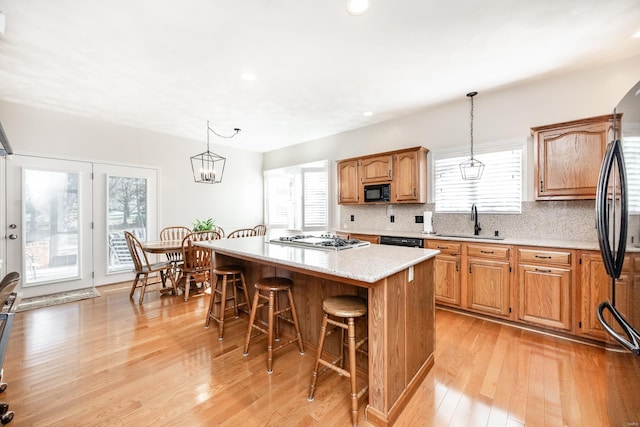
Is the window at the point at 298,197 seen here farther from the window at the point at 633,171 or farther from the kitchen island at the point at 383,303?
the window at the point at 633,171

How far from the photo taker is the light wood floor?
1.67 metres

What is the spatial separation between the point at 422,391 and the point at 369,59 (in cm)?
287

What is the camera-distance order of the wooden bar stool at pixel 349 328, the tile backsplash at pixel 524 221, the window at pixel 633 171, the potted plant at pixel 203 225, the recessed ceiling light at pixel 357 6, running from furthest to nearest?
the potted plant at pixel 203 225 < the tile backsplash at pixel 524 221 < the recessed ceiling light at pixel 357 6 < the wooden bar stool at pixel 349 328 < the window at pixel 633 171

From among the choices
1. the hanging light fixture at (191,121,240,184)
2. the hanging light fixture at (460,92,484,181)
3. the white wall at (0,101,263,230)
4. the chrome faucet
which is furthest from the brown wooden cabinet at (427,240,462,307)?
the white wall at (0,101,263,230)

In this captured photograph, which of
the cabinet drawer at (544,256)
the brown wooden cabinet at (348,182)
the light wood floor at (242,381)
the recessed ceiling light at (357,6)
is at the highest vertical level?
the recessed ceiling light at (357,6)

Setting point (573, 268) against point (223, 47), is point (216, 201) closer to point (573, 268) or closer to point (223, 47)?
point (223, 47)

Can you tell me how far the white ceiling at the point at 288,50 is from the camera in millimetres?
2004

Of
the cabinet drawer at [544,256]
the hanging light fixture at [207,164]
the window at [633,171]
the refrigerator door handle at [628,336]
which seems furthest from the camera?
the hanging light fixture at [207,164]

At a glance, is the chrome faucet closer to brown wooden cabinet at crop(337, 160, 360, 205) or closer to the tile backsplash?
the tile backsplash

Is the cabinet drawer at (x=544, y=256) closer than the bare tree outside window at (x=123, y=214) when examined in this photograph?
Yes

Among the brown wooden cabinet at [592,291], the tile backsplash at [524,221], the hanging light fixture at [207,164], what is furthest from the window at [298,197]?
Result: the brown wooden cabinet at [592,291]

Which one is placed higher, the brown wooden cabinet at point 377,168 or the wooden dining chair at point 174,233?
the brown wooden cabinet at point 377,168

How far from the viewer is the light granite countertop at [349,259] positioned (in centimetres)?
152

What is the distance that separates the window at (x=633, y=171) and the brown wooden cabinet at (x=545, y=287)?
1.49 m
